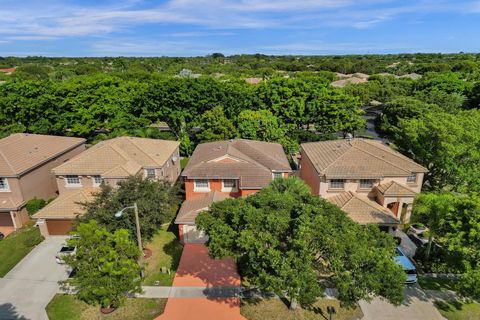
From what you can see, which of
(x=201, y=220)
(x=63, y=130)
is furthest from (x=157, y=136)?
(x=201, y=220)

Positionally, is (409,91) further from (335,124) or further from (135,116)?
(135,116)

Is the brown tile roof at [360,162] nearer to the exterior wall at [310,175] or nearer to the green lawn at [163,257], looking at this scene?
the exterior wall at [310,175]

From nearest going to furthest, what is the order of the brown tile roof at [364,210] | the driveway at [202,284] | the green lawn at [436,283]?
the driveway at [202,284], the green lawn at [436,283], the brown tile roof at [364,210]

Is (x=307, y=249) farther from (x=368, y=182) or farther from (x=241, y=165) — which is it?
(x=368, y=182)

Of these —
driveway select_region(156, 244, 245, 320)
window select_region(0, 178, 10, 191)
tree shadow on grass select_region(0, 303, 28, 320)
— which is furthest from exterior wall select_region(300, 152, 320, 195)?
window select_region(0, 178, 10, 191)

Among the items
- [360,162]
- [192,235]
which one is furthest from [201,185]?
[360,162]

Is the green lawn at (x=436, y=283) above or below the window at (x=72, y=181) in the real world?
below

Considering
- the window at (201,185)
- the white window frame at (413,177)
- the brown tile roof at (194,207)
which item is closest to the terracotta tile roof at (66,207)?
the brown tile roof at (194,207)
